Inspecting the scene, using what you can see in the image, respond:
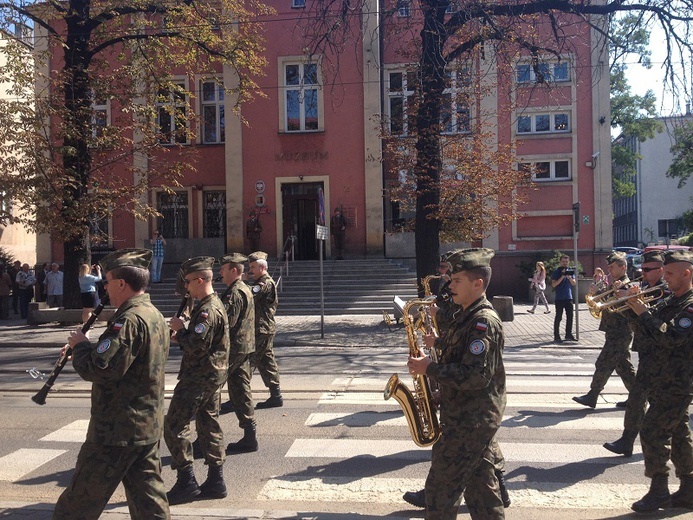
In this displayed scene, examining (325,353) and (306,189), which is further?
(306,189)

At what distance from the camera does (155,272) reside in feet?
74.0

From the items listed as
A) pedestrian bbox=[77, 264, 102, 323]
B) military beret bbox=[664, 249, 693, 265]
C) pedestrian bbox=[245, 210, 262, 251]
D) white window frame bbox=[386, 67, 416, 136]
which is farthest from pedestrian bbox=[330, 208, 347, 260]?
military beret bbox=[664, 249, 693, 265]

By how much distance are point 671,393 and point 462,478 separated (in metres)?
2.17

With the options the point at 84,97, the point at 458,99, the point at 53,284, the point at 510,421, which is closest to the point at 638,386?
the point at 510,421

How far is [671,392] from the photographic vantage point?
4.87 meters

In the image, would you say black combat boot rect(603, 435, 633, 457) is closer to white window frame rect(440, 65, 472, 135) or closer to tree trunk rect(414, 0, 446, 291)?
tree trunk rect(414, 0, 446, 291)

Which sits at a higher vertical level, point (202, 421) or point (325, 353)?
point (202, 421)

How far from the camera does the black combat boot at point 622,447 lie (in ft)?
20.0

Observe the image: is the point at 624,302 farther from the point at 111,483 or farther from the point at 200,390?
the point at 111,483

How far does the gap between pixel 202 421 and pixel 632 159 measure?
127 feet

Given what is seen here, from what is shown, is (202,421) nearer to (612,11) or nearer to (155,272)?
(612,11)

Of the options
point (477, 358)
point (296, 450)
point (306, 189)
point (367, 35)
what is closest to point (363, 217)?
point (306, 189)

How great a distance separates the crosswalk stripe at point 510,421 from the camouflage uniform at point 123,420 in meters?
3.68

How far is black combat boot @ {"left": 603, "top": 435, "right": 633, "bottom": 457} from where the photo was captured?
20.0 feet
